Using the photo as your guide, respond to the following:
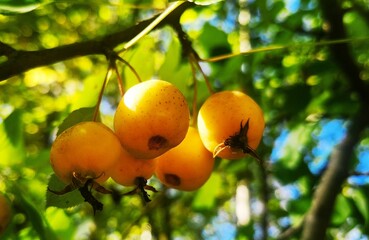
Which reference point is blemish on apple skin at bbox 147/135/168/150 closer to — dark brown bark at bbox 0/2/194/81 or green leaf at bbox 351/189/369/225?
dark brown bark at bbox 0/2/194/81

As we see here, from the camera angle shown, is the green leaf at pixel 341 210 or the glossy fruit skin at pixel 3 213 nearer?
the glossy fruit skin at pixel 3 213

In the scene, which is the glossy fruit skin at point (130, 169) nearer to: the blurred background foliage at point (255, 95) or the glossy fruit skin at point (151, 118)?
the glossy fruit skin at point (151, 118)

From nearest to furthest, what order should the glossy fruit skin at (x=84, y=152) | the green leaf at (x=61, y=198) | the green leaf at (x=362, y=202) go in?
the glossy fruit skin at (x=84, y=152), the green leaf at (x=61, y=198), the green leaf at (x=362, y=202)

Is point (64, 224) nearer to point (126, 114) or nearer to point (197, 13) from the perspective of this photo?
point (126, 114)

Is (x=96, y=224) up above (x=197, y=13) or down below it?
below

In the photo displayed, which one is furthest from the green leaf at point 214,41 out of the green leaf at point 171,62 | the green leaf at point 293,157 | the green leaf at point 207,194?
the green leaf at point 293,157

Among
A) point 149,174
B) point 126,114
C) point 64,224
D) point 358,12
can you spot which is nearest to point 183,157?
point 149,174
